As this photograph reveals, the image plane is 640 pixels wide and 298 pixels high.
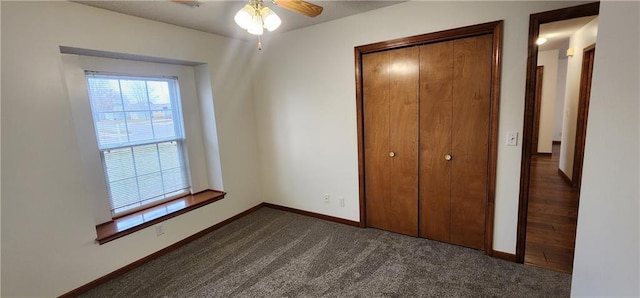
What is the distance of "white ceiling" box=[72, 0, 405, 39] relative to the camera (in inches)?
86.3

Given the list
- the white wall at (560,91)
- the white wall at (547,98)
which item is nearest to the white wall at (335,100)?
the white wall at (547,98)

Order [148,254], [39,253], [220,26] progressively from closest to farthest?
[39,253] < [148,254] < [220,26]

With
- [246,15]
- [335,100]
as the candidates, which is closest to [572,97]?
[335,100]

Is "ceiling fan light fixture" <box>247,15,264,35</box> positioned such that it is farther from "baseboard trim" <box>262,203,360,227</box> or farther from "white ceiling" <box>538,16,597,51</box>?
"white ceiling" <box>538,16,597,51</box>

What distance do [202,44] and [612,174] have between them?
326 centimetres

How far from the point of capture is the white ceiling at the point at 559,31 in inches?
141

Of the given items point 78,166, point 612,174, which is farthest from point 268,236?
point 612,174

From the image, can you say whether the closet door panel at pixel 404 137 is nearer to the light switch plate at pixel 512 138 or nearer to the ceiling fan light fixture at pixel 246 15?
the light switch plate at pixel 512 138

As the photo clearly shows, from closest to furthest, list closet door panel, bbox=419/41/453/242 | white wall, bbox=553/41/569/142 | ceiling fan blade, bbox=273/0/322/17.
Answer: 1. ceiling fan blade, bbox=273/0/322/17
2. closet door panel, bbox=419/41/453/242
3. white wall, bbox=553/41/569/142

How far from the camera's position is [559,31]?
4160 mm

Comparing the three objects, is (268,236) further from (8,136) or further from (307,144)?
(8,136)

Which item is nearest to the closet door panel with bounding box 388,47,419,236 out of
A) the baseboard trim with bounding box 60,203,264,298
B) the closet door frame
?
the closet door frame

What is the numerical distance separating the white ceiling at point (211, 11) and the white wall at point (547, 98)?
216 inches

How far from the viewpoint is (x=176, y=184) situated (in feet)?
10.3
